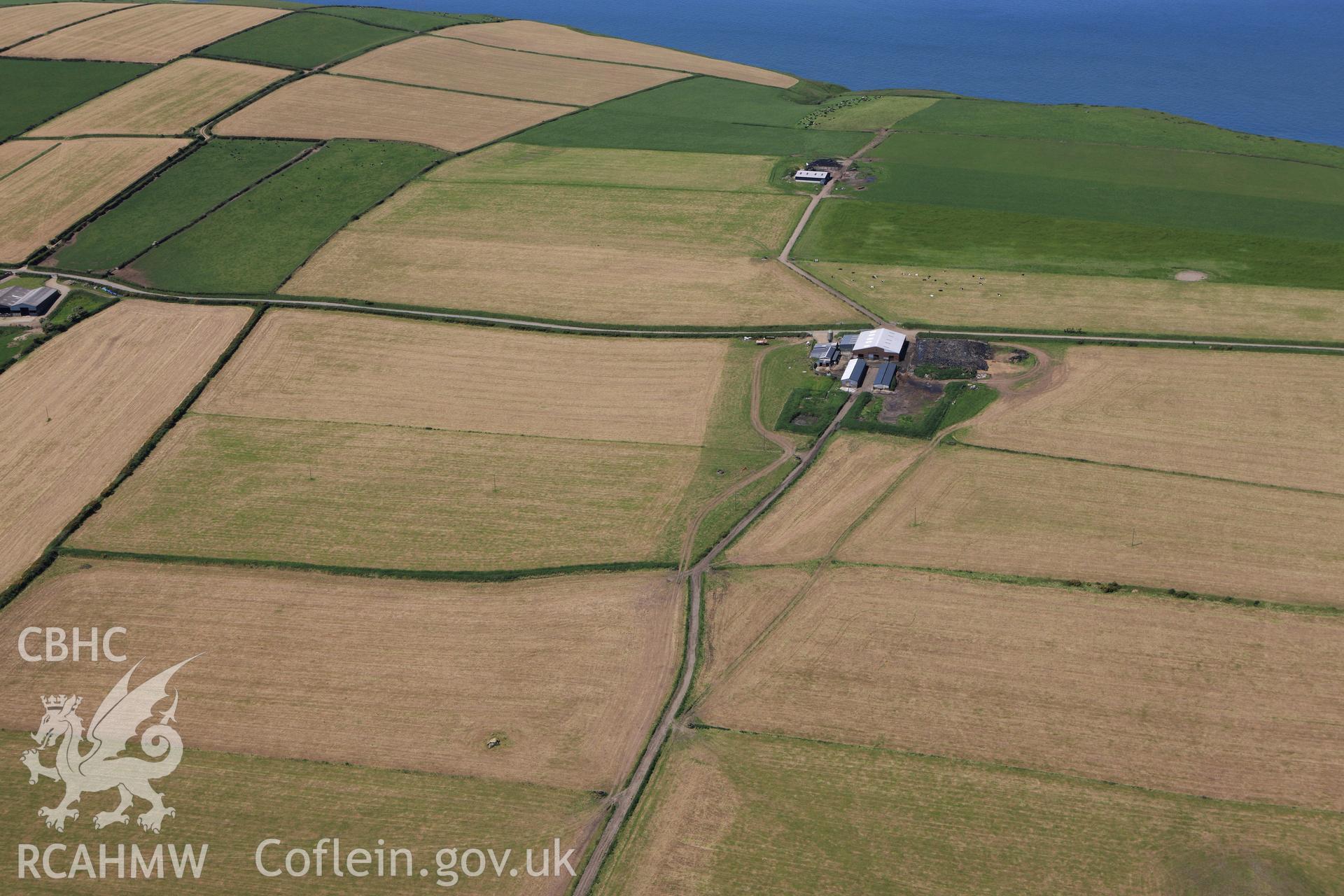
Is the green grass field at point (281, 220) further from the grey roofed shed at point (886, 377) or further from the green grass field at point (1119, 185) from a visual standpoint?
the grey roofed shed at point (886, 377)

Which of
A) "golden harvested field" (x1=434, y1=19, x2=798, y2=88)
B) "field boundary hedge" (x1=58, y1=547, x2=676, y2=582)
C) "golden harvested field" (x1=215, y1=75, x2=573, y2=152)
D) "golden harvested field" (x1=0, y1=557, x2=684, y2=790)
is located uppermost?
"golden harvested field" (x1=434, y1=19, x2=798, y2=88)

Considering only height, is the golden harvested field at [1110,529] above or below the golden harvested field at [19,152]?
below

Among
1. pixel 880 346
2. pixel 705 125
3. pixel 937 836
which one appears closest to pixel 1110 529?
pixel 880 346

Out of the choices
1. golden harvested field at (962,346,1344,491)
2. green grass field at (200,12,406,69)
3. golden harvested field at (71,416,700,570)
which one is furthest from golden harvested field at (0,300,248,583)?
green grass field at (200,12,406,69)

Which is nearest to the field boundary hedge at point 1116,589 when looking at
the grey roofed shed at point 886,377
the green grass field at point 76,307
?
the grey roofed shed at point 886,377

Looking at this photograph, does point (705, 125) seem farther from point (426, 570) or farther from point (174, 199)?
point (426, 570)

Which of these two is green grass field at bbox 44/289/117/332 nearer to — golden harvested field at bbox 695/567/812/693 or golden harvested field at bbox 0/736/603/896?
golden harvested field at bbox 0/736/603/896
